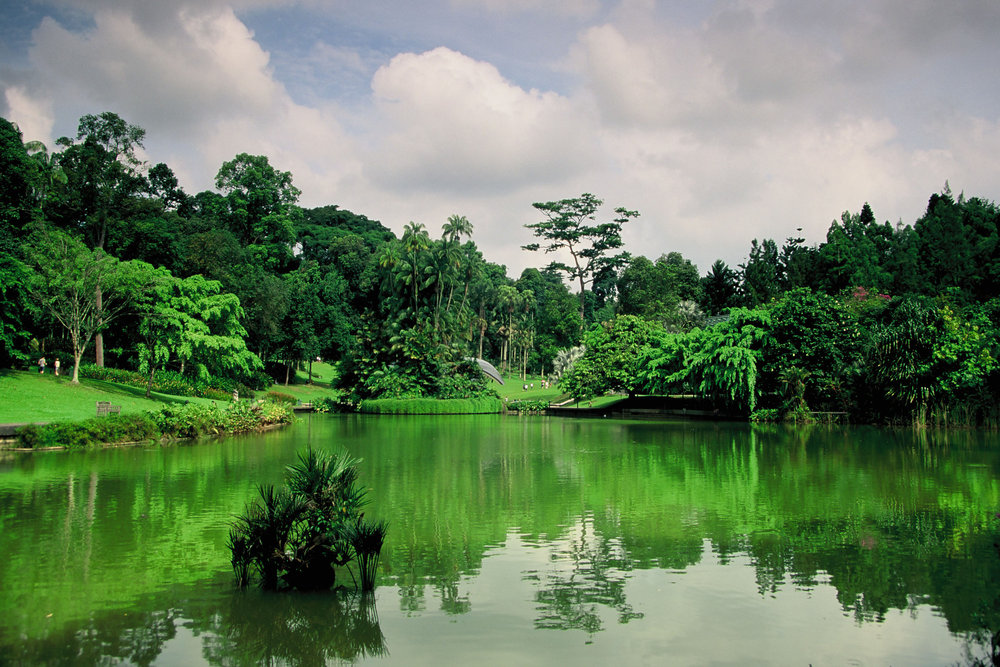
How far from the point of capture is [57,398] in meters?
31.7

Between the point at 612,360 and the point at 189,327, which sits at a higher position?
the point at 189,327

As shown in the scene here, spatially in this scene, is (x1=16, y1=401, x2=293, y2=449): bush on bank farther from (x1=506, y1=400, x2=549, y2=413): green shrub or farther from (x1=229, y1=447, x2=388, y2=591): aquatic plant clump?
(x1=506, y1=400, x2=549, y2=413): green shrub

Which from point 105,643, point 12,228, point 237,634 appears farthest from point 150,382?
point 237,634

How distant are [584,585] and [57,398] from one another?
30.5 metres

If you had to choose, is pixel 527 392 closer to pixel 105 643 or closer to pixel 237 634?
pixel 237 634

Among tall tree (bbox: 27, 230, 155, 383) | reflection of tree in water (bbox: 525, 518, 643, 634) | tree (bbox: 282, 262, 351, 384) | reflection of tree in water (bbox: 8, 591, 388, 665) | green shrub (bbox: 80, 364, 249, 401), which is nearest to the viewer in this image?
reflection of tree in water (bbox: 8, 591, 388, 665)

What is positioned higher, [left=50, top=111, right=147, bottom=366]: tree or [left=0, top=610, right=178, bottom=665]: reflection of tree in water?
[left=50, top=111, right=147, bottom=366]: tree

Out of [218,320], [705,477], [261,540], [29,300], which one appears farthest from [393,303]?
[261,540]

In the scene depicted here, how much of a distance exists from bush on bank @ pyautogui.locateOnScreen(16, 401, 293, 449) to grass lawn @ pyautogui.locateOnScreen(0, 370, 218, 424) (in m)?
2.58

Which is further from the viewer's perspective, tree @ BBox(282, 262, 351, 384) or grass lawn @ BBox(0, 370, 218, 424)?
tree @ BBox(282, 262, 351, 384)

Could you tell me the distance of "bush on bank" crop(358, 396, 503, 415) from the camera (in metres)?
47.4

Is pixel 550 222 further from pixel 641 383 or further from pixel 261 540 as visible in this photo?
pixel 261 540

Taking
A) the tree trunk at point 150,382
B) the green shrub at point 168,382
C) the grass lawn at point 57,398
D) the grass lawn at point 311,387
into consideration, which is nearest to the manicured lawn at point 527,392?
the grass lawn at point 311,387

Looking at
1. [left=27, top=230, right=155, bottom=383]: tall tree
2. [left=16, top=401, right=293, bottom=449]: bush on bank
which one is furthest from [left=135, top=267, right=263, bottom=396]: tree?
[left=16, top=401, right=293, bottom=449]: bush on bank
